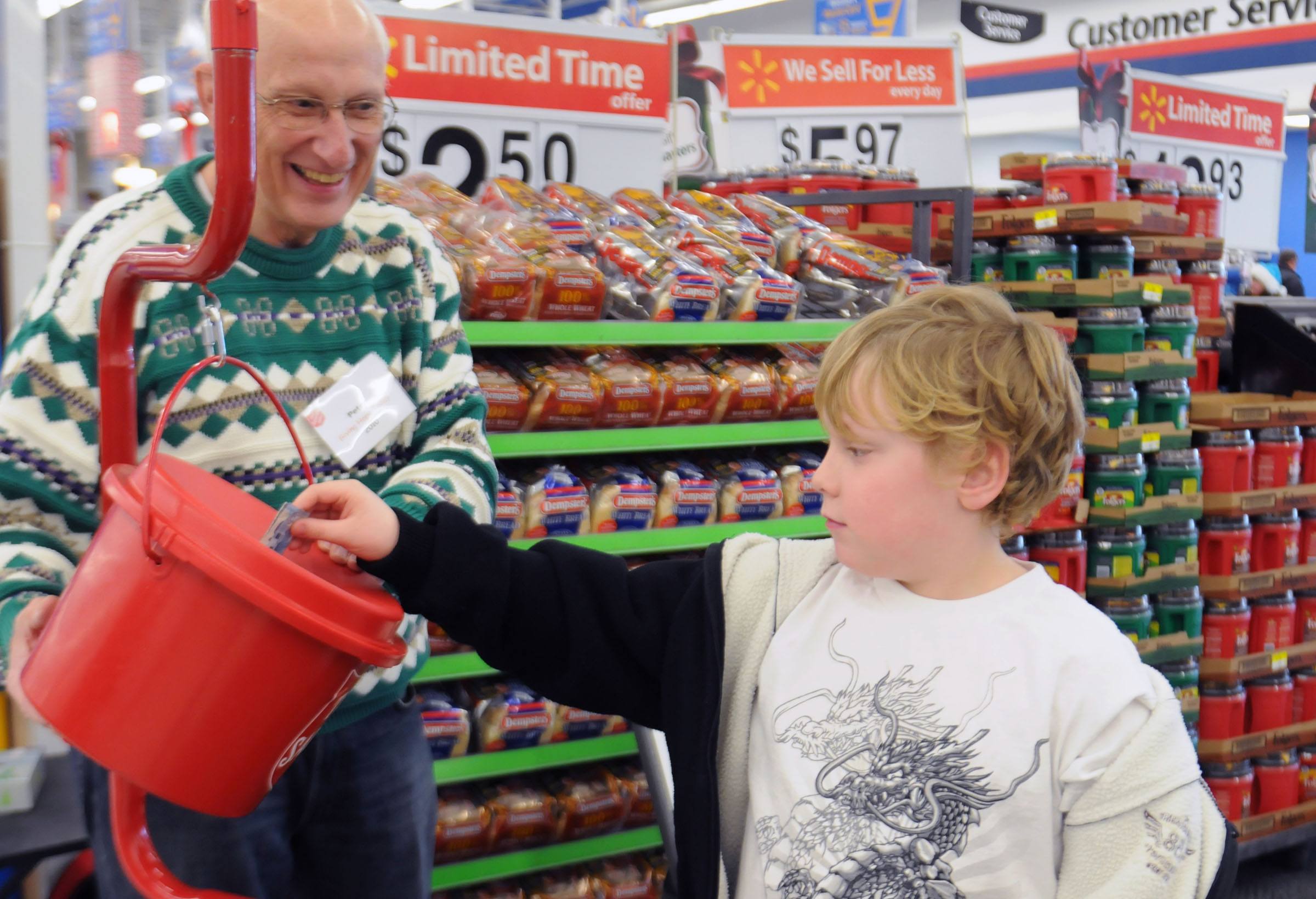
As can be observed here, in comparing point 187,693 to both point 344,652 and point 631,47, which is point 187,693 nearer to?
point 344,652

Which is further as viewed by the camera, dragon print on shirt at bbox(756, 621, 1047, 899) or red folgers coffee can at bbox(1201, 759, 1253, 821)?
red folgers coffee can at bbox(1201, 759, 1253, 821)

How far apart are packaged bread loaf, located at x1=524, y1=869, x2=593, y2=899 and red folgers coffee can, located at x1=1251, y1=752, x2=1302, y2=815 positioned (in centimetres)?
250

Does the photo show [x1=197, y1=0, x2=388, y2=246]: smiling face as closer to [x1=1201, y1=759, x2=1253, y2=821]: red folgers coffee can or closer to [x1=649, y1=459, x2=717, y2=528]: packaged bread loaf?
[x1=649, y1=459, x2=717, y2=528]: packaged bread loaf

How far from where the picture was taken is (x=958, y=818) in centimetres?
121

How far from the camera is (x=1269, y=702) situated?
4020 mm

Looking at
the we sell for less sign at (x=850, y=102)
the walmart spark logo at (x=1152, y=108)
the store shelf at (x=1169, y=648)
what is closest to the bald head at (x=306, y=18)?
the store shelf at (x=1169, y=648)

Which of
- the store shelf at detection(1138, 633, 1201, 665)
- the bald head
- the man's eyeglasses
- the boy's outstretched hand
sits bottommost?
the store shelf at detection(1138, 633, 1201, 665)

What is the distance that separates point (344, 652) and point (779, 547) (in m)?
0.57

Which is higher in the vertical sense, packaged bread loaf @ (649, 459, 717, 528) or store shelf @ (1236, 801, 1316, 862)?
packaged bread loaf @ (649, 459, 717, 528)

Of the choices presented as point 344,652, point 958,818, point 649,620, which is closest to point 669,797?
point 649,620

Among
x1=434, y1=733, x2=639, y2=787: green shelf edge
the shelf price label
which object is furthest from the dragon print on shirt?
the shelf price label

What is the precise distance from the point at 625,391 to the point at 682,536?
0.36 metres

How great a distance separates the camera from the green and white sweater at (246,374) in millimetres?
1313

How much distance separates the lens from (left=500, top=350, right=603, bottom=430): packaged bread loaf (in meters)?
2.54
